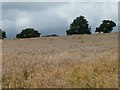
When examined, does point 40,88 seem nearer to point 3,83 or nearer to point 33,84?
point 33,84

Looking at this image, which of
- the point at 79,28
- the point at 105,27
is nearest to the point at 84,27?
the point at 79,28

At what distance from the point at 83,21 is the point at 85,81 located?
267 ft

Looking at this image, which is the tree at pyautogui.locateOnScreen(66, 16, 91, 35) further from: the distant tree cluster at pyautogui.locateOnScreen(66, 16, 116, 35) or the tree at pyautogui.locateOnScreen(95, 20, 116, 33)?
the tree at pyautogui.locateOnScreen(95, 20, 116, 33)

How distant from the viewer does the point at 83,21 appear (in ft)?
297

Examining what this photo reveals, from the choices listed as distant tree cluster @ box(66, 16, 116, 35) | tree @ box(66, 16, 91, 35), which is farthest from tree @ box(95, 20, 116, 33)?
tree @ box(66, 16, 91, 35)

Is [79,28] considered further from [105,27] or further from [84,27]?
[105,27]

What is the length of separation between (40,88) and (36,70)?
278 cm

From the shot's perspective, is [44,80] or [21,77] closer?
[44,80]

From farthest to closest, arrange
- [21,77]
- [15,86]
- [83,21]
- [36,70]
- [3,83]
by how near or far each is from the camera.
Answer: [83,21], [36,70], [21,77], [3,83], [15,86]

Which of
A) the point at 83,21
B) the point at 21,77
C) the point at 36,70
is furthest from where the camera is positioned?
the point at 83,21

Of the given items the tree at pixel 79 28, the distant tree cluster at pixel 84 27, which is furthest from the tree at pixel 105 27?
the tree at pixel 79 28

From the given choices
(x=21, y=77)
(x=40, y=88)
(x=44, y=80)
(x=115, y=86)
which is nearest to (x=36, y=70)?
(x=21, y=77)

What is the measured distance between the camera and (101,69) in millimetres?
11555

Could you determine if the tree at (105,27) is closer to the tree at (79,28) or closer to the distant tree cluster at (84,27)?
the distant tree cluster at (84,27)
